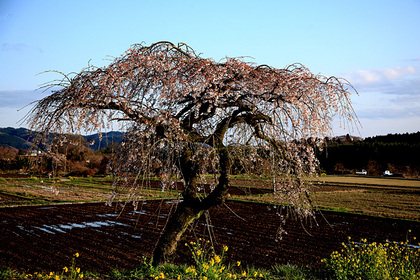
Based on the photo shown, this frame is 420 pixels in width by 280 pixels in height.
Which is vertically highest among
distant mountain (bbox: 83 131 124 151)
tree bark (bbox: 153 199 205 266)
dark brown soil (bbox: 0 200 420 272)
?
distant mountain (bbox: 83 131 124 151)

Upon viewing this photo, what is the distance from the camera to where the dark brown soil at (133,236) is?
9.55 metres

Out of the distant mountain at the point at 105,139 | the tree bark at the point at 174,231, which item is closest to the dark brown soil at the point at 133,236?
the tree bark at the point at 174,231

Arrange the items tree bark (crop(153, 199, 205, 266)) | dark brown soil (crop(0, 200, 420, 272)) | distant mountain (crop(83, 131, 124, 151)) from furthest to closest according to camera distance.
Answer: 1. dark brown soil (crop(0, 200, 420, 272))
2. tree bark (crop(153, 199, 205, 266))
3. distant mountain (crop(83, 131, 124, 151))

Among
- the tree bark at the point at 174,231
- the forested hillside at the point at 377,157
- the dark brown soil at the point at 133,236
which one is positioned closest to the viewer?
the tree bark at the point at 174,231

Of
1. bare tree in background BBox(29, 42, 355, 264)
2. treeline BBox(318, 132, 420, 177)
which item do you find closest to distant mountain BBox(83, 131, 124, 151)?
bare tree in background BBox(29, 42, 355, 264)

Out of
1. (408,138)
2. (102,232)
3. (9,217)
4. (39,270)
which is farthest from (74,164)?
(408,138)

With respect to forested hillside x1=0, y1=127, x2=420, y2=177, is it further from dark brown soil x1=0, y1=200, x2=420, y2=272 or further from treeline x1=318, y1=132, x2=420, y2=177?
dark brown soil x1=0, y1=200, x2=420, y2=272

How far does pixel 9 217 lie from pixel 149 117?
13.3m

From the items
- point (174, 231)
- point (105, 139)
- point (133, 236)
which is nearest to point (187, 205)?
point (174, 231)

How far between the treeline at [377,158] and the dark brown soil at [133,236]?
47.7 meters

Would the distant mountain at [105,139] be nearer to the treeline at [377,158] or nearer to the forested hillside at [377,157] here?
the forested hillside at [377,157]

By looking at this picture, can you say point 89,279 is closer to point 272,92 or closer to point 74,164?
point 272,92

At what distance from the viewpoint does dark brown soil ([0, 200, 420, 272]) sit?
955cm

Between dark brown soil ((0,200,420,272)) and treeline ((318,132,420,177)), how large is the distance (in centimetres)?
4768
